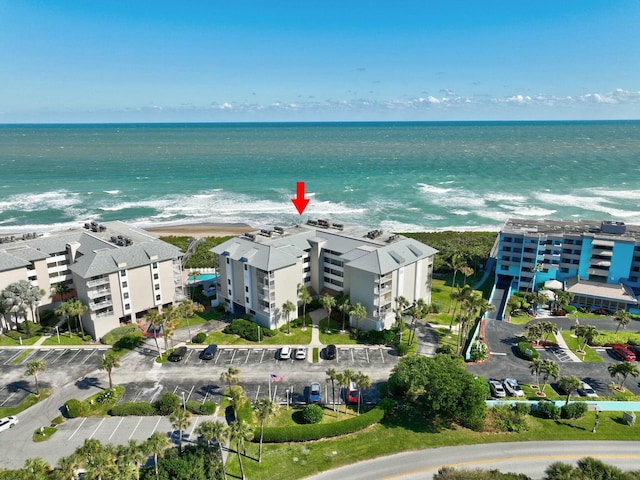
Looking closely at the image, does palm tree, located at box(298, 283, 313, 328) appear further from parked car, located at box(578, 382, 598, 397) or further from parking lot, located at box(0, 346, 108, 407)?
parked car, located at box(578, 382, 598, 397)

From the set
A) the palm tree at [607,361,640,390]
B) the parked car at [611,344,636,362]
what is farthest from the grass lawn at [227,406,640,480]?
the parked car at [611,344,636,362]

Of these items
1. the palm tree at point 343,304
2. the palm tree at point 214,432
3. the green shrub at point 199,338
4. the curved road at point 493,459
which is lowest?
the curved road at point 493,459

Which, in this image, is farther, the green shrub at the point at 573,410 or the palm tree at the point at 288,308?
the palm tree at the point at 288,308

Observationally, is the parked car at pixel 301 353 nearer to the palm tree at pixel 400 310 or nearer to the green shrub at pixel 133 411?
the palm tree at pixel 400 310

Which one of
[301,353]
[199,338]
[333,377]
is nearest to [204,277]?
[199,338]

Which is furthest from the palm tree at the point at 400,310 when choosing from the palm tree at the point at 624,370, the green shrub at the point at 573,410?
the palm tree at the point at 624,370

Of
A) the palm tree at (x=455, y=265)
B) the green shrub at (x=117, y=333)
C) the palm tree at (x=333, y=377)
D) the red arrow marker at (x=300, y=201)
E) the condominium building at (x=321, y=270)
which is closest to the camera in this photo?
the palm tree at (x=333, y=377)

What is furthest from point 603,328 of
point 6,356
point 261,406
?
point 6,356
